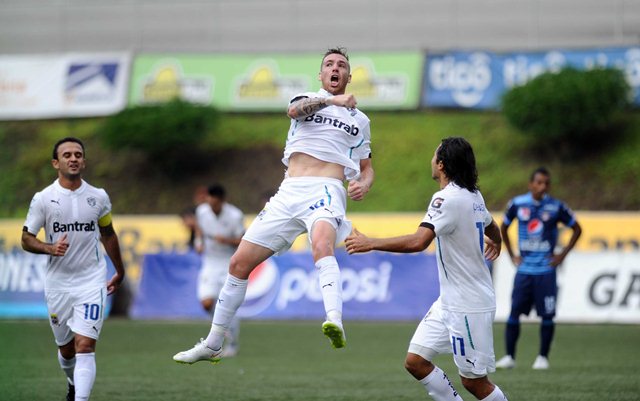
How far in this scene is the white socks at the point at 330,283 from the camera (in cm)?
932

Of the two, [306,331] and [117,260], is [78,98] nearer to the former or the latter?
[306,331]

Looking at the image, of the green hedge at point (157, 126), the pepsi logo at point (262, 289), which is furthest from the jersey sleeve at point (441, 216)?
the green hedge at point (157, 126)

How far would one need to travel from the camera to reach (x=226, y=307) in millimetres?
9930

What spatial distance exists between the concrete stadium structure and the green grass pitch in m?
15.1

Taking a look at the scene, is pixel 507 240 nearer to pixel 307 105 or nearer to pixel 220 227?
pixel 220 227

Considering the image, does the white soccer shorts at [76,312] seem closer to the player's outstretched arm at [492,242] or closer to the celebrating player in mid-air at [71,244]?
the celebrating player in mid-air at [71,244]

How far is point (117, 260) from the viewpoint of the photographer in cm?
1127

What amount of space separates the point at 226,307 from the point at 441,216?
222cm

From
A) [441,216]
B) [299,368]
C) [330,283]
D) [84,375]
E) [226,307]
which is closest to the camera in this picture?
[441,216]

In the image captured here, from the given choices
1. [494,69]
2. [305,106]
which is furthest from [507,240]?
[494,69]

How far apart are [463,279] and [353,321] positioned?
14600 millimetres

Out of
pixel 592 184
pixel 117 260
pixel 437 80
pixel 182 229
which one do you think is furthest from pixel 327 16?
pixel 117 260

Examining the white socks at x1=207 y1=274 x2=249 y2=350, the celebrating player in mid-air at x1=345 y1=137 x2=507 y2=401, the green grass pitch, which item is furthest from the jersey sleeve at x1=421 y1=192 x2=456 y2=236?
the green grass pitch

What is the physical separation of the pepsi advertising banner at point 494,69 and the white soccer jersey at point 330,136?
2278 cm
